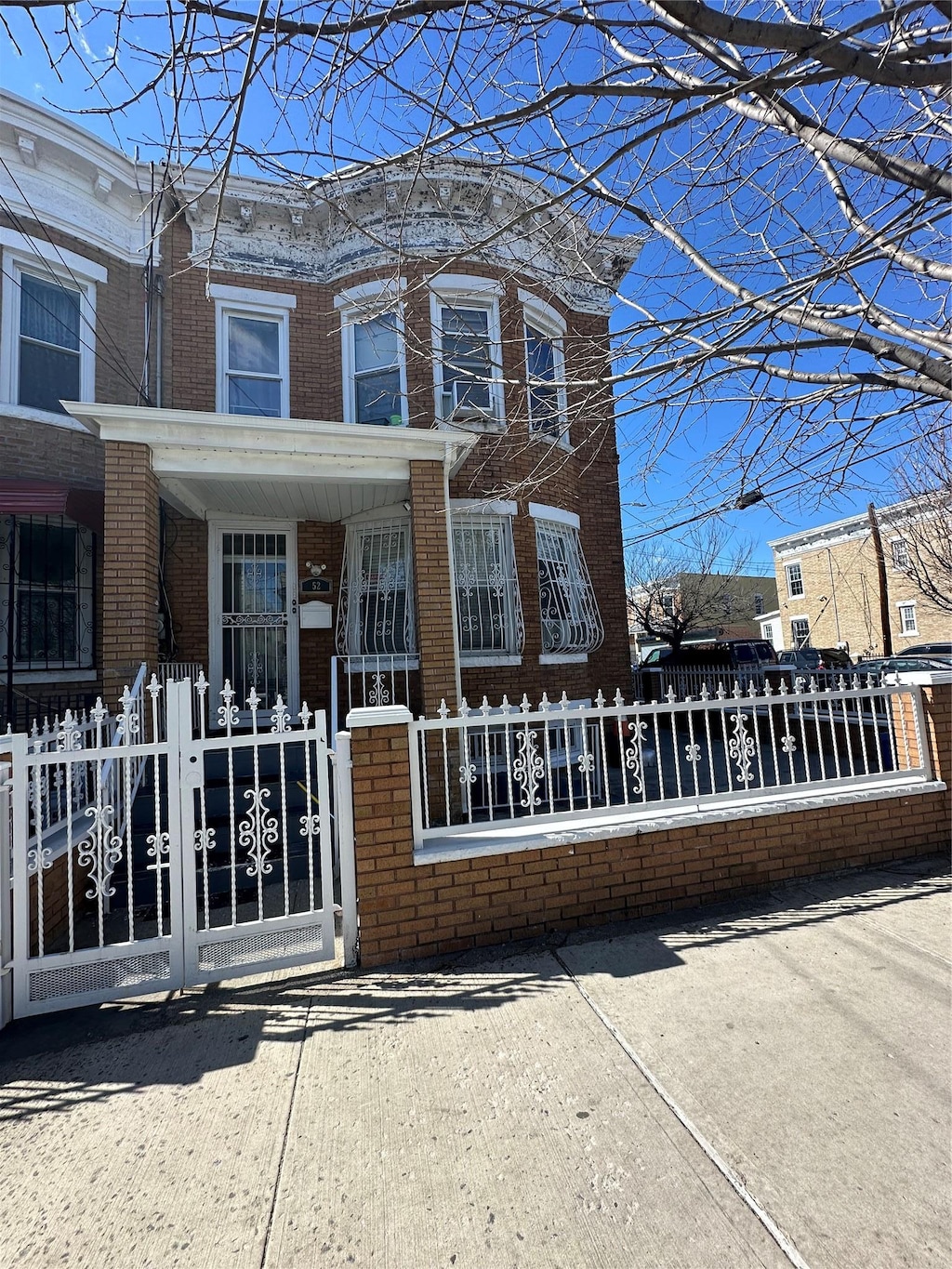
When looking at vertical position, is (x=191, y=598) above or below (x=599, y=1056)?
above

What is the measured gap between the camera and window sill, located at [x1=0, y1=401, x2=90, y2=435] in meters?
6.88

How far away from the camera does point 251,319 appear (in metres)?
8.26

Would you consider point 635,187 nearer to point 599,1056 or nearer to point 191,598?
point 599,1056

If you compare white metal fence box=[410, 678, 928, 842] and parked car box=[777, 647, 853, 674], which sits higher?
parked car box=[777, 647, 853, 674]

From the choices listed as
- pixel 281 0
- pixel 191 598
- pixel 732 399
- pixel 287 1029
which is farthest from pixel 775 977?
pixel 191 598

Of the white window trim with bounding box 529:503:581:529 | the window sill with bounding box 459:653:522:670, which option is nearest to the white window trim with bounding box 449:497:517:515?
the white window trim with bounding box 529:503:581:529

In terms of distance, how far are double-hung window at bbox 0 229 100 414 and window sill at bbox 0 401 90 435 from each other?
8cm

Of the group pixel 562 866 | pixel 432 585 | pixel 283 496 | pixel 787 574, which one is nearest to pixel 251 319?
pixel 283 496

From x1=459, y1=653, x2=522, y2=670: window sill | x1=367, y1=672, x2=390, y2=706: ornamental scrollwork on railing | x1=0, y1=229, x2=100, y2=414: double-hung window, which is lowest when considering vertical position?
x1=367, y1=672, x2=390, y2=706: ornamental scrollwork on railing

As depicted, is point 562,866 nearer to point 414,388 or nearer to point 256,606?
point 256,606

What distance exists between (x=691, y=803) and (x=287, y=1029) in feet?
9.14

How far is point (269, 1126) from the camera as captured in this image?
2.19 metres

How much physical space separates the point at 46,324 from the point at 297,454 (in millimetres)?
4223

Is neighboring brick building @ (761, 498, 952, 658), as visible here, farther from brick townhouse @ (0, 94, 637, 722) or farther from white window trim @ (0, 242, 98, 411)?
white window trim @ (0, 242, 98, 411)
